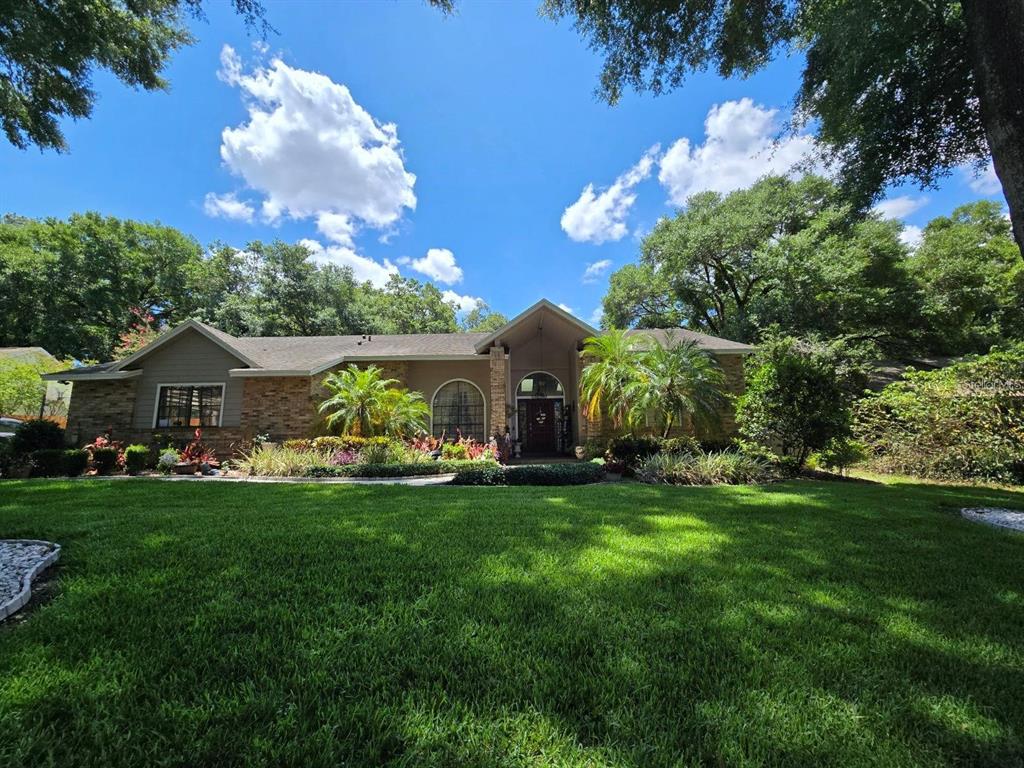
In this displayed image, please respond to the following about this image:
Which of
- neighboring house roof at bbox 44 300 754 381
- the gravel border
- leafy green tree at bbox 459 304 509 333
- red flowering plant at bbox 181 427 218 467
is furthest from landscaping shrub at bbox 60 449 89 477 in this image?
leafy green tree at bbox 459 304 509 333

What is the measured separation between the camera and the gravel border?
4.99m

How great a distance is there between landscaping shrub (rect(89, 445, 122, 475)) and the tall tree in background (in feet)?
50.0

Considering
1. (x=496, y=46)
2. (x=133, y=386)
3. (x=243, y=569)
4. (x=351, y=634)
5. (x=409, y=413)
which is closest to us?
(x=351, y=634)

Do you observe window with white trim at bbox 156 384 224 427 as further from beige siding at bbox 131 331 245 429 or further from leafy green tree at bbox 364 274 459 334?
leafy green tree at bbox 364 274 459 334

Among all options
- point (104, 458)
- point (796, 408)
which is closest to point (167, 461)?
point (104, 458)

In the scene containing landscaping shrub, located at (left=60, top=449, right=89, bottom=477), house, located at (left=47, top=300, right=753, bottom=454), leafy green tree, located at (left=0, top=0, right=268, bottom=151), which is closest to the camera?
leafy green tree, located at (left=0, top=0, right=268, bottom=151)

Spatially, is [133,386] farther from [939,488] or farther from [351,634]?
[939,488]

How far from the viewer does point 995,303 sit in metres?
18.2

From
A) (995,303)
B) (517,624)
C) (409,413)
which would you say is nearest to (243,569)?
(517,624)

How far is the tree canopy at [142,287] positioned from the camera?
888 inches

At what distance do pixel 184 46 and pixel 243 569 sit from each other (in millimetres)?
13274

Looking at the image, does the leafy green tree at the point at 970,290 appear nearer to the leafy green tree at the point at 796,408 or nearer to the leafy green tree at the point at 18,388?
the leafy green tree at the point at 796,408

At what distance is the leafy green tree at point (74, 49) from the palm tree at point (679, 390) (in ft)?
35.3

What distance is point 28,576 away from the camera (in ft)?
9.51
